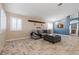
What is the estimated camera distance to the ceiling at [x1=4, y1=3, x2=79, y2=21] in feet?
5.32

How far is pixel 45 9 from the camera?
175cm

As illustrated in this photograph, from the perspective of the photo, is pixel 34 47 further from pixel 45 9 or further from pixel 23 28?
pixel 45 9

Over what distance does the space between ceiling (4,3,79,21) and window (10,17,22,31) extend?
Result: 19 cm

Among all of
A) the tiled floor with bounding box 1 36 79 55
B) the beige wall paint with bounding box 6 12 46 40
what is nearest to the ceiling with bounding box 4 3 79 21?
the beige wall paint with bounding box 6 12 46 40

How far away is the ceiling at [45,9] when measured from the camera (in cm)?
162

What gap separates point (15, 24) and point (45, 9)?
0.85 metres

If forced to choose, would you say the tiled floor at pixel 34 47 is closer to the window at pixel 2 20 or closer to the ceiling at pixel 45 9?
the window at pixel 2 20

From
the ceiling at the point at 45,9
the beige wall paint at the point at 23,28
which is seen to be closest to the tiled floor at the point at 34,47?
the beige wall paint at the point at 23,28

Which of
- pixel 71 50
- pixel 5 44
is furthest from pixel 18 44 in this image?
pixel 71 50

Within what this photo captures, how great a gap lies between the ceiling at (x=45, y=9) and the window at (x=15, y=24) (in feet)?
0.61

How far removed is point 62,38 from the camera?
75.9 inches

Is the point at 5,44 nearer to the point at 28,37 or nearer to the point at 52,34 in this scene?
the point at 28,37

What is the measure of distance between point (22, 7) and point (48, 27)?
2.73ft

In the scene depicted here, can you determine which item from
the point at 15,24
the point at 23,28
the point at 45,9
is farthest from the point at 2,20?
the point at 45,9
